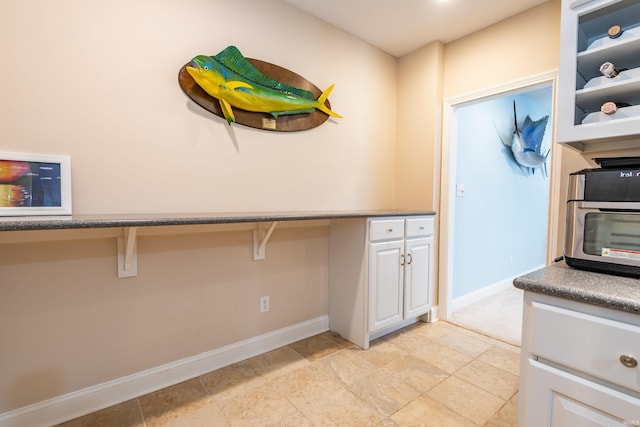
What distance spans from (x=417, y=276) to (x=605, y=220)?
1.47 meters

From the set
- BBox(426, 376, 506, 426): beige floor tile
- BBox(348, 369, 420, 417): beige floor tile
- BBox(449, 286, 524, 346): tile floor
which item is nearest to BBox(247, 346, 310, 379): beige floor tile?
BBox(348, 369, 420, 417): beige floor tile

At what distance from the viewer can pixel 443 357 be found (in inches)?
83.0

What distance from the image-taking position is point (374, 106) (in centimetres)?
279

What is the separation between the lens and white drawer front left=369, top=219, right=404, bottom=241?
2158 millimetres

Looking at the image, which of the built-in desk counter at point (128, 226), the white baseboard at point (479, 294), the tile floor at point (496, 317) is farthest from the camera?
the white baseboard at point (479, 294)

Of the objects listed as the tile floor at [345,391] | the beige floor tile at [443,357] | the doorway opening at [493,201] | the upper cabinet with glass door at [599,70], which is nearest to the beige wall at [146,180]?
the tile floor at [345,391]

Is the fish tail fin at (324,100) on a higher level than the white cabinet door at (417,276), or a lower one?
higher

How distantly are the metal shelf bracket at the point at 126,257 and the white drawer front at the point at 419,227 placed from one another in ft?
6.06

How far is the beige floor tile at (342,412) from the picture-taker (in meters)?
1.49

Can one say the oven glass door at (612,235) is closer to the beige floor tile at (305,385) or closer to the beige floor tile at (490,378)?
the beige floor tile at (490,378)

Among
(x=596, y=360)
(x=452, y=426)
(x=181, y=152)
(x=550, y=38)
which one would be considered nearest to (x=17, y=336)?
(x=181, y=152)

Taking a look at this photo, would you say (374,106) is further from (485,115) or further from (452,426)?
(452,426)

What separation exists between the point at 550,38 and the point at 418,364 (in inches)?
95.6

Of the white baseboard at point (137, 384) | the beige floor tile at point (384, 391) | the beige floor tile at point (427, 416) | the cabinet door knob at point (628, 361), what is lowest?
the beige floor tile at point (427, 416)
